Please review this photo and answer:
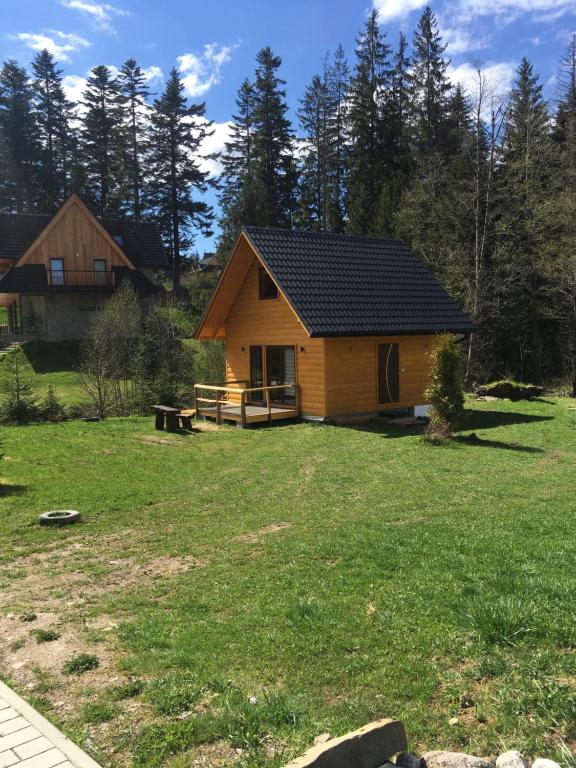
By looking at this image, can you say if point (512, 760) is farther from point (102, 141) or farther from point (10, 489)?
point (102, 141)

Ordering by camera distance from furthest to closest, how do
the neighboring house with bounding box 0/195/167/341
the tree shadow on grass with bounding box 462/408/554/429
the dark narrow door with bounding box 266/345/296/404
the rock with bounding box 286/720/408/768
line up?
the neighboring house with bounding box 0/195/167/341 → the dark narrow door with bounding box 266/345/296/404 → the tree shadow on grass with bounding box 462/408/554/429 → the rock with bounding box 286/720/408/768

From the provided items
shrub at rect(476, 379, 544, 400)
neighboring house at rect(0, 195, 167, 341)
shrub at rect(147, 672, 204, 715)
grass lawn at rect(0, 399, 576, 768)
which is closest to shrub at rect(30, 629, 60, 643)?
grass lawn at rect(0, 399, 576, 768)

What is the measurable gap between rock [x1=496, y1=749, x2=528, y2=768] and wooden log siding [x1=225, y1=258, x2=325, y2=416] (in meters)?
15.0

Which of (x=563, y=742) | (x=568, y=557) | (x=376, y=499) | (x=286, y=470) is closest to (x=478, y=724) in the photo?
(x=563, y=742)

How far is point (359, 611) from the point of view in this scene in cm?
502

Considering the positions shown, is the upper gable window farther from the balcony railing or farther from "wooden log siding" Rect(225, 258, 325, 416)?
the balcony railing

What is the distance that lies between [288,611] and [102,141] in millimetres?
51739

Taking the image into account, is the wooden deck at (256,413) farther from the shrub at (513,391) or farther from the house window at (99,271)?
the house window at (99,271)

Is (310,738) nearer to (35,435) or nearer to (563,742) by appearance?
(563,742)

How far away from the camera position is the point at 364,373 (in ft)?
61.7

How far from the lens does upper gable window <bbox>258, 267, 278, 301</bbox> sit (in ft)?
65.5

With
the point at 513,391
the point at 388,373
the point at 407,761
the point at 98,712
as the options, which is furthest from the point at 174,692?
the point at 513,391

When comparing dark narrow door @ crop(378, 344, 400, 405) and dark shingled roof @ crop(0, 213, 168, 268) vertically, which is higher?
dark shingled roof @ crop(0, 213, 168, 268)

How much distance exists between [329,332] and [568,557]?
11573mm
